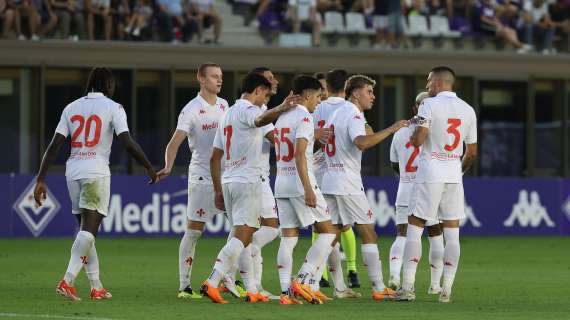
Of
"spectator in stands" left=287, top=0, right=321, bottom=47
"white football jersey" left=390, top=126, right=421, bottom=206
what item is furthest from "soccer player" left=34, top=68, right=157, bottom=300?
"spectator in stands" left=287, top=0, right=321, bottom=47

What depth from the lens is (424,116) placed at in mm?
13688

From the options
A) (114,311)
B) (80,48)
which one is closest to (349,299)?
(114,311)

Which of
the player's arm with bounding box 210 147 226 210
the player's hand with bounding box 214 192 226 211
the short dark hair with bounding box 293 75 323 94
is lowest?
the player's hand with bounding box 214 192 226 211

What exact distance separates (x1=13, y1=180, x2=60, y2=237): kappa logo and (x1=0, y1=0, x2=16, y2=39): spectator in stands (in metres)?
4.21

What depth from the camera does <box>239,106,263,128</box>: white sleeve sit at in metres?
13.3

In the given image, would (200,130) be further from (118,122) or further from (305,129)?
(305,129)

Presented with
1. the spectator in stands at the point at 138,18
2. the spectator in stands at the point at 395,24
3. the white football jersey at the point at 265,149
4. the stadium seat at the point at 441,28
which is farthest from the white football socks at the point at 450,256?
the stadium seat at the point at 441,28

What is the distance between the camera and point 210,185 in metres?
14.4

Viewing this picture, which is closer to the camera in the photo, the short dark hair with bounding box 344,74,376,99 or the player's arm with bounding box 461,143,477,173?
the player's arm with bounding box 461,143,477,173

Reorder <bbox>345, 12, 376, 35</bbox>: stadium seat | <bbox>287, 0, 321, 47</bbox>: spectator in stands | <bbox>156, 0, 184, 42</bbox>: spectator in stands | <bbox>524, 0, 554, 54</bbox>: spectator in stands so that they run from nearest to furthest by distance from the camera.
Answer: <bbox>156, 0, 184, 42</bbox>: spectator in stands
<bbox>287, 0, 321, 47</bbox>: spectator in stands
<bbox>345, 12, 376, 35</bbox>: stadium seat
<bbox>524, 0, 554, 54</bbox>: spectator in stands

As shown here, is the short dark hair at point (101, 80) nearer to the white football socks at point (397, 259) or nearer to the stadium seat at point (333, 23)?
the white football socks at point (397, 259)

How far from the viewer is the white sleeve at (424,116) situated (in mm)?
13672

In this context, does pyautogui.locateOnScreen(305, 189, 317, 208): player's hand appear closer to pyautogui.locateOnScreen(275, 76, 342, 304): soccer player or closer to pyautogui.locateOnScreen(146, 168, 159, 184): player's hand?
pyautogui.locateOnScreen(275, 76, 342, 304): soccer player

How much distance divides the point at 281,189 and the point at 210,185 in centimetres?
111
